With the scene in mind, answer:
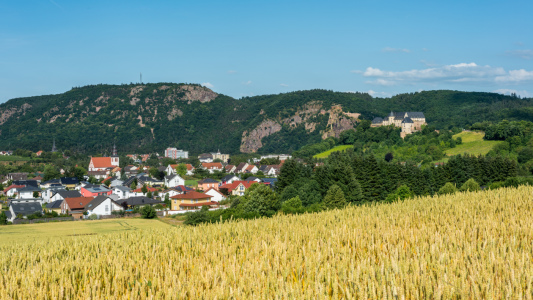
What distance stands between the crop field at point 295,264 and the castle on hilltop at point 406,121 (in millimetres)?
136028

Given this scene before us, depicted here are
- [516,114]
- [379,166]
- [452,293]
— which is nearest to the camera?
[452,293]

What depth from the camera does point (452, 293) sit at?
5777mm

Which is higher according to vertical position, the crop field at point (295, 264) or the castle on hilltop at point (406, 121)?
the castle on hilltop at point (406, 121)

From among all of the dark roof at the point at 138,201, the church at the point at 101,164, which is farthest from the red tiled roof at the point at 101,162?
the dark roof at the point at 138,201

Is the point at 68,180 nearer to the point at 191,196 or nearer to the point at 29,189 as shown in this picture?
the point at 29,189

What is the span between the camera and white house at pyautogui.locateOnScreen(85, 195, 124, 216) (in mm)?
64062

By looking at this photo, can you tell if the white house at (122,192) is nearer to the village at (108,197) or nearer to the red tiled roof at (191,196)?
the village at (108,197)

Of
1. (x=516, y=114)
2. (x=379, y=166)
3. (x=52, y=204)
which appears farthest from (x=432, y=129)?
(x=52, y=204)

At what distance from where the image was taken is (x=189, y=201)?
69.7 metres

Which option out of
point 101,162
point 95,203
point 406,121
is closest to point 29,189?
point 95,203

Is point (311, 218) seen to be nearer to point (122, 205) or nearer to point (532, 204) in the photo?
point (532, 204)

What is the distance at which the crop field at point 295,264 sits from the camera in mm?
6156

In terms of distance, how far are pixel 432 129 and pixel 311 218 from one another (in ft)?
418

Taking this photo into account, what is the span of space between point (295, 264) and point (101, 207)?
63.1m
